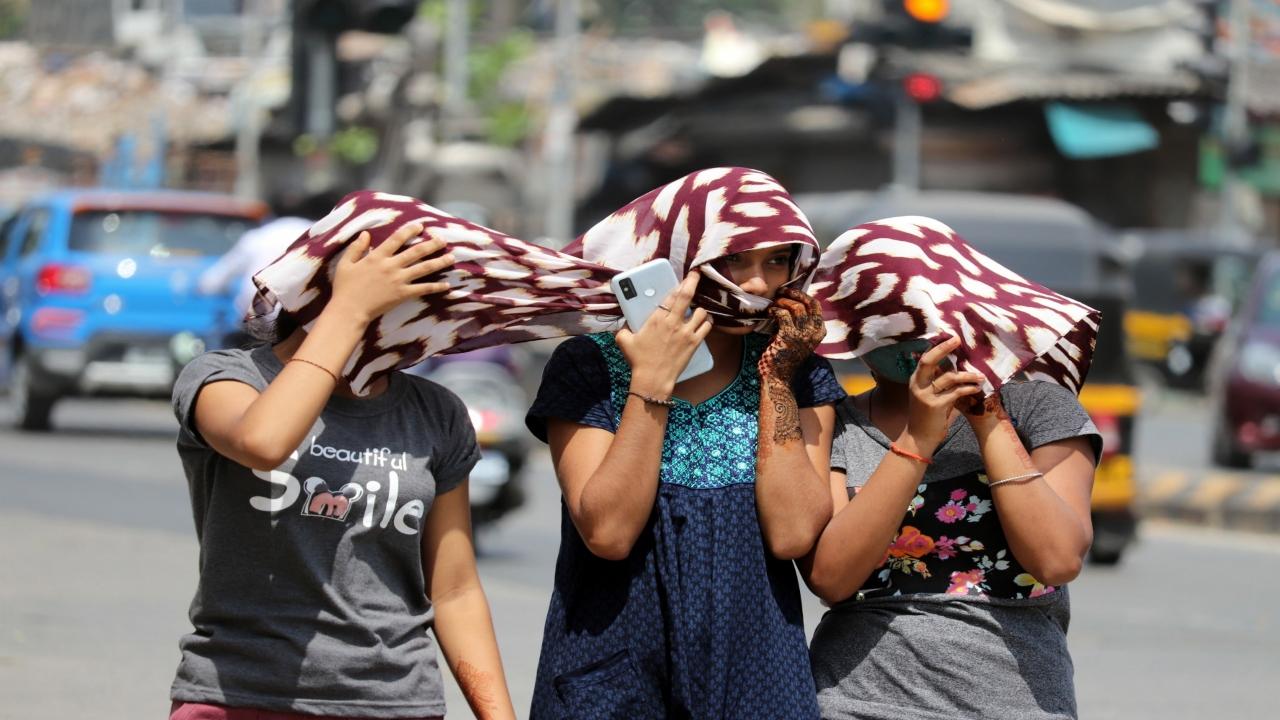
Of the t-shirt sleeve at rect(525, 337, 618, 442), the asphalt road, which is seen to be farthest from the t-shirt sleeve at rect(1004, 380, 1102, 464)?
the asphalt road

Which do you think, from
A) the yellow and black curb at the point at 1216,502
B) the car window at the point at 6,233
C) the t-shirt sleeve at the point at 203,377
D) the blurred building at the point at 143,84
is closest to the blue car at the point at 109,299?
the car window at the point at 6,233

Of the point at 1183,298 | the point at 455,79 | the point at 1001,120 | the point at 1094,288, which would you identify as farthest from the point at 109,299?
the point at 1001,120

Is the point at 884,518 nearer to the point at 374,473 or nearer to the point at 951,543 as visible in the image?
the point at 951,543

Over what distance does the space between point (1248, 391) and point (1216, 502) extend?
2.33 m

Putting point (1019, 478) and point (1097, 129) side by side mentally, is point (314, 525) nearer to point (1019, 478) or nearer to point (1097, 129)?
point (1019, 478)

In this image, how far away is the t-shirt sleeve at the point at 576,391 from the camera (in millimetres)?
3369

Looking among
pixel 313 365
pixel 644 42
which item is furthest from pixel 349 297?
pixel 644 42

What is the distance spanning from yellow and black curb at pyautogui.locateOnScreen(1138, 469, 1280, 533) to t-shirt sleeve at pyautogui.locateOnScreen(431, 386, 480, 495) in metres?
11.1

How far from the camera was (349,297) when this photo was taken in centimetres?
325

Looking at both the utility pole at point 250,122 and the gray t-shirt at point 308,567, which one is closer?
the gray t-shirt at point 308,567

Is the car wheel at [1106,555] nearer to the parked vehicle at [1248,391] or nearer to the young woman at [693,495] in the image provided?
the parked vehicle at [1248,391]

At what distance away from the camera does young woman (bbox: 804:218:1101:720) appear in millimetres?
3371

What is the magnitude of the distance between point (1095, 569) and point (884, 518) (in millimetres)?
8683

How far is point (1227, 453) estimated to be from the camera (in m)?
16.6
